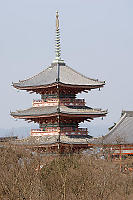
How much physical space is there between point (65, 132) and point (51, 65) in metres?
6.96

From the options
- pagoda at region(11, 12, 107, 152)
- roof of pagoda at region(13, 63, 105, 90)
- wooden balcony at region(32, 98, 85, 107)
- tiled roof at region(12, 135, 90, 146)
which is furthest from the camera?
wooden balcony at region(32, 98, 85, 107)

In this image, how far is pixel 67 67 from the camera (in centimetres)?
4388

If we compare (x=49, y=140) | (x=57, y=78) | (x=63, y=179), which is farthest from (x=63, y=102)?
(x=63, y=179)

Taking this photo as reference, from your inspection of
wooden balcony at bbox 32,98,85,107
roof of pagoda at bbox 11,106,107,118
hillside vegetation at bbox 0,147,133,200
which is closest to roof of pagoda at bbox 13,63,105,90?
wooden balcony at bbox 32,98,85,107

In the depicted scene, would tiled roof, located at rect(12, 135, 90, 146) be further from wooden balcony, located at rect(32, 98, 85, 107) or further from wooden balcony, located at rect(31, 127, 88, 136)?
wooden balcony, located at rect(32, 98, 85, 107)

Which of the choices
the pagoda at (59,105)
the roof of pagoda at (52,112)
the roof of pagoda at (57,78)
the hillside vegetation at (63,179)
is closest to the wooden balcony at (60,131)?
the pagoda at (59,105)

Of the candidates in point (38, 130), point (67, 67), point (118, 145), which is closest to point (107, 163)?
point (118, 145)

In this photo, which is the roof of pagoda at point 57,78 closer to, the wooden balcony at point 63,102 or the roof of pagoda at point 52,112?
the wooden balcony at point 63,102

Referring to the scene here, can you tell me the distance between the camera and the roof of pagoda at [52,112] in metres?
39.6

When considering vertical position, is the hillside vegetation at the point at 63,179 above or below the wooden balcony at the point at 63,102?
below

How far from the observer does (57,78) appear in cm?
4047

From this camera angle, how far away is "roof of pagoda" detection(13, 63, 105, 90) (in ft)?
135

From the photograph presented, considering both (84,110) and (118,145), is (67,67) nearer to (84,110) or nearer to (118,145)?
(84,110)

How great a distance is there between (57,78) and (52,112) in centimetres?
300
